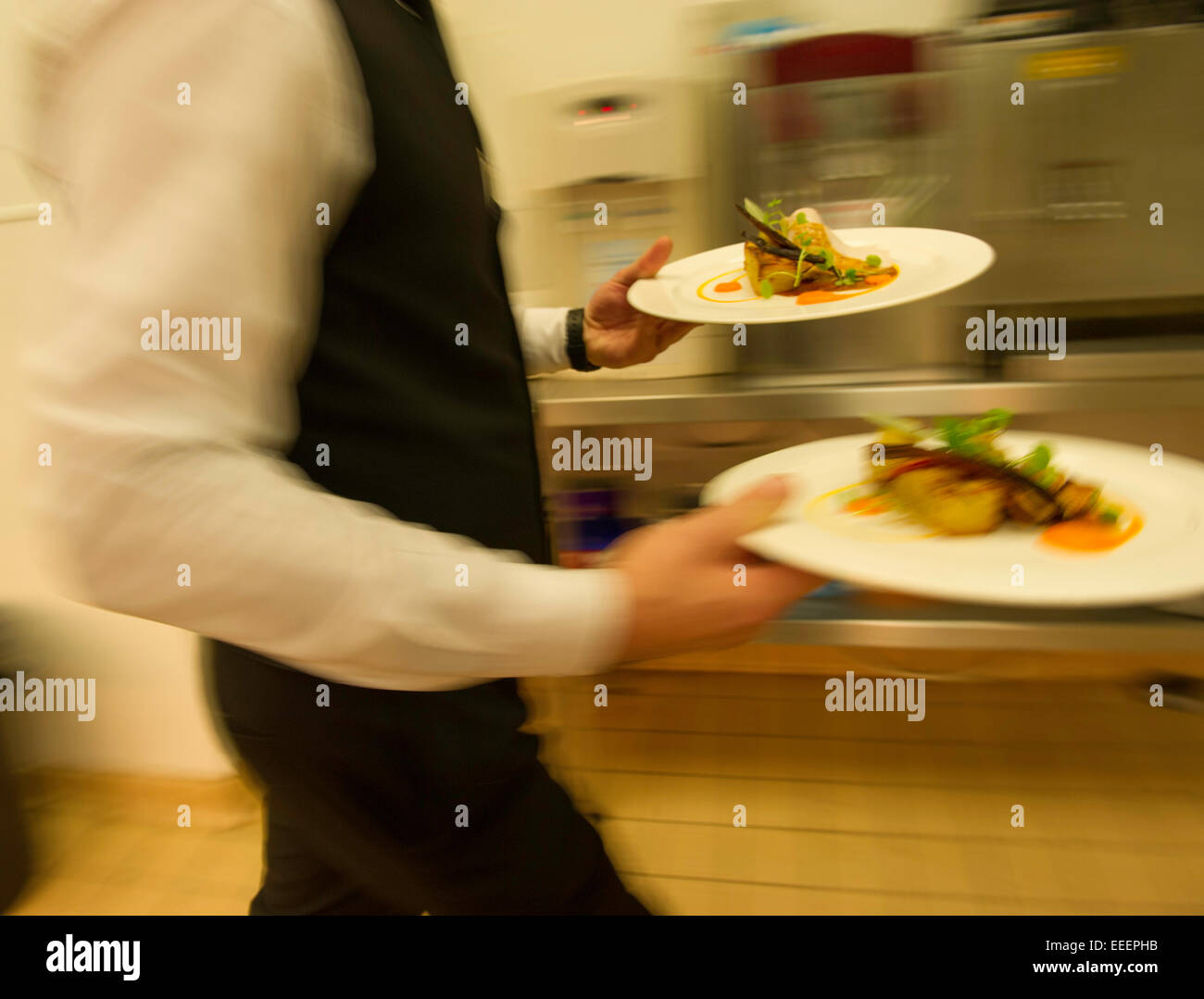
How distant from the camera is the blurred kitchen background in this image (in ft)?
3.48

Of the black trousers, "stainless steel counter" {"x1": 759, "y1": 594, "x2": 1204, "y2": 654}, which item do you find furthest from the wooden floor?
the black trousers

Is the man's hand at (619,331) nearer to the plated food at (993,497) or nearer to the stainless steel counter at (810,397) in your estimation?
the stainless steel counter at (810,397)

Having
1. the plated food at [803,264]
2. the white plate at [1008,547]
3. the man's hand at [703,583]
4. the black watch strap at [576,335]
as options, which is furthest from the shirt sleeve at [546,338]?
the man's hand at [703,583]

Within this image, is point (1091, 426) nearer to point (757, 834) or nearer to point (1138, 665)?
point (1138, 665)

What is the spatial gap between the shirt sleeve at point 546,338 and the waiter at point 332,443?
25 centimetres

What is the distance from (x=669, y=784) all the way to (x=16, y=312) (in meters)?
1.42

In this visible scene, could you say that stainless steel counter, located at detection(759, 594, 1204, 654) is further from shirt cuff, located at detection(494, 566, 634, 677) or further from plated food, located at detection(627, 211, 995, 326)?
shirt cuff, located at detection(494, 566, 634, 677)

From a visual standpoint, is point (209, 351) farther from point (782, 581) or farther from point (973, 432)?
point (973, 432)

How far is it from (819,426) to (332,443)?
119 cm

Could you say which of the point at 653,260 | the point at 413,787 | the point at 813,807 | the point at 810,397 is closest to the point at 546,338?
the point at 653,260

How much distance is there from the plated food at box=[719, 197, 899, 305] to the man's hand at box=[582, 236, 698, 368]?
0.14 meters

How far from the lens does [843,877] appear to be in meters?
1.30

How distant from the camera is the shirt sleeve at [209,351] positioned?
38 centimetres
